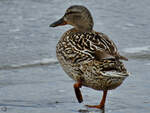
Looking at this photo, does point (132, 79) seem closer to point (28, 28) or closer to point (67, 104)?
point (67, 104)

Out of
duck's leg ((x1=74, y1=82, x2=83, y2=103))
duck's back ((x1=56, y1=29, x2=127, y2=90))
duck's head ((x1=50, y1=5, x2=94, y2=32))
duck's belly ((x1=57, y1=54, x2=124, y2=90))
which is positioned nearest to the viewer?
duck's back ((x1=56, y1=29, x2=127, y2=90))

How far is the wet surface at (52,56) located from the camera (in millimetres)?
5691

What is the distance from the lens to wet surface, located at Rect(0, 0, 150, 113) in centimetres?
569

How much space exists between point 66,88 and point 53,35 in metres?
2.84

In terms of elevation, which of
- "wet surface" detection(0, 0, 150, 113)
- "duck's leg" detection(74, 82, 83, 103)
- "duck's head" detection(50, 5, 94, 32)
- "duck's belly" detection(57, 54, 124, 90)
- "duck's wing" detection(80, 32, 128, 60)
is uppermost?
"duck's wing" detection(80, 32, 128, 60)

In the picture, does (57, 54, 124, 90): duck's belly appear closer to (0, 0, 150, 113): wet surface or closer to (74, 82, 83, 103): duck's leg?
(74, 82, 83, 103): duck's leg

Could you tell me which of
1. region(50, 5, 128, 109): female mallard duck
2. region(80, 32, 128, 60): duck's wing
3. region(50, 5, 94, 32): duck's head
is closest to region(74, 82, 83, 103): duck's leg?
region(50, 5, 128, 109): female mallard duck

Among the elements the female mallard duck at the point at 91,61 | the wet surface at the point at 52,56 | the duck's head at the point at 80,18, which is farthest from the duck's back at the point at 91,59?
the duck's head at the point at 80,18

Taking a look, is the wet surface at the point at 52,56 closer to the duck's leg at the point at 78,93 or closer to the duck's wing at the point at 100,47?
the duck's leg at the point at 78,93

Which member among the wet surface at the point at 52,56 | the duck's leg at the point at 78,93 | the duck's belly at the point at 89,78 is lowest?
the wet surface at the point at 52,56

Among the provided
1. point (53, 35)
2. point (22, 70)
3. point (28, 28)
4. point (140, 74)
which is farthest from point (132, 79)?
point (28, 28)

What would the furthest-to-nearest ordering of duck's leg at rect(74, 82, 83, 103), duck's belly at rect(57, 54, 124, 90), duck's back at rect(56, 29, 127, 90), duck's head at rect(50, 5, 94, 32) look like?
1. duck's head at rect(50, 5, 94, 32)
2. duck's leg at rect(74, 82, 83, 103)
3. duck's belly at rect(57, 54, 124, 90)
4. duck's back at rect(56, 29, 127, 90)

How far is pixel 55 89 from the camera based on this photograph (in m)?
6.24

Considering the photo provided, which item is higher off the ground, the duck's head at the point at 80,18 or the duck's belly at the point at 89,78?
the duck's head at the point at 80,18
